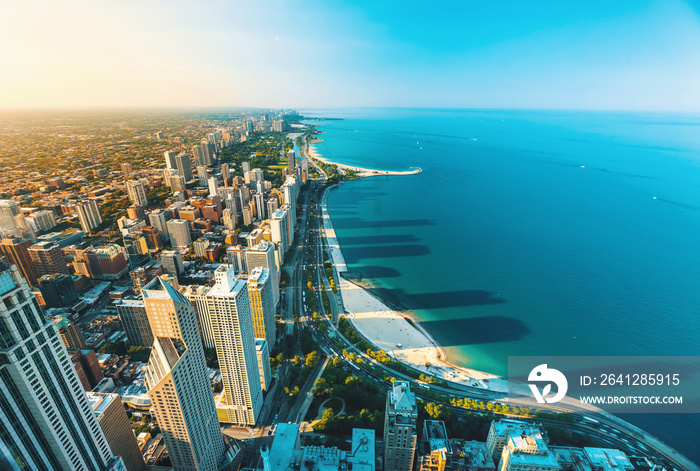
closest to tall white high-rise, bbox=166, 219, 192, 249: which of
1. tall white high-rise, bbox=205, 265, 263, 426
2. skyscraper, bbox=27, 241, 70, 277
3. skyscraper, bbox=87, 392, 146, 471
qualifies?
skyscraper, bbox=27, 241, 70, 277

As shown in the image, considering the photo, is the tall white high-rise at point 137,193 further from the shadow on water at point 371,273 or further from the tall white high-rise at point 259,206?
the shadow on water at point 371,273

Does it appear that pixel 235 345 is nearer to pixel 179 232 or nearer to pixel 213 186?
pixel 179 232

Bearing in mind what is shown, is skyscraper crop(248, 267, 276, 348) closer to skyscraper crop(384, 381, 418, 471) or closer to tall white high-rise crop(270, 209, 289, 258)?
skyscraper crop(384, 381, 418, 471)

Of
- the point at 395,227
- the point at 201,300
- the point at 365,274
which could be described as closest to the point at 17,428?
the point at 201,300

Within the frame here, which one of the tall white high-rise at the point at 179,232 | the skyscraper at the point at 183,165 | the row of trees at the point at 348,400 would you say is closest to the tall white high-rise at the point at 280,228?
the tall white high-rise at the point at 179,232

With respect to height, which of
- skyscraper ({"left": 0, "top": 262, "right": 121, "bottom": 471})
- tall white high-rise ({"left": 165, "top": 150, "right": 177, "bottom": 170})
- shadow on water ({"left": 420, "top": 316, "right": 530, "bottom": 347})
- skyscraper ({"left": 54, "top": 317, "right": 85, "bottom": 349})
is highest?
skyscraper ({"left": 0, "top": 262, "right": 121, "bottom": 471})

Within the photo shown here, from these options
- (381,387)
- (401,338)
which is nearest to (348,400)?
(381,387)
